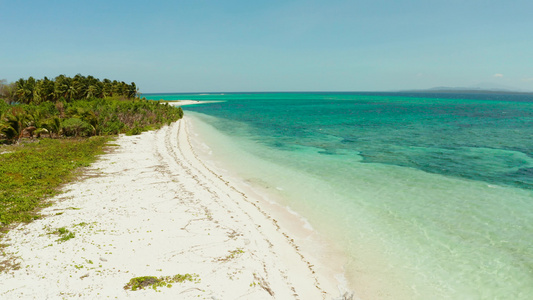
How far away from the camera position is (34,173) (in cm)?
1820

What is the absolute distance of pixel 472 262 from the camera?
37.1 feet

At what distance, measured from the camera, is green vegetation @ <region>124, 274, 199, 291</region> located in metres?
8.48

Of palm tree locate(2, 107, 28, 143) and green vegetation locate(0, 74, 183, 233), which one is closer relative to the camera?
green vegetation locate(0, 74, 183, 233)

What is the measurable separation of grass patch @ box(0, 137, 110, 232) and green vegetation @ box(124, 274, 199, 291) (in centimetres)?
716

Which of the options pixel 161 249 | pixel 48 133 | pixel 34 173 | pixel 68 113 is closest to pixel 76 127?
pixel 48 133

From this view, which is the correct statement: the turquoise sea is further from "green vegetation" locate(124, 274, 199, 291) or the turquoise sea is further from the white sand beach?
"green vegetation" locate(124, 274, 199, 291)

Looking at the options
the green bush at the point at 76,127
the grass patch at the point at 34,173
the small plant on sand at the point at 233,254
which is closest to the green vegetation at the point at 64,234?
the grass patch at the point at 34,173

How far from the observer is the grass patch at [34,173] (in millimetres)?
13222

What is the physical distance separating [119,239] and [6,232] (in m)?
4.62

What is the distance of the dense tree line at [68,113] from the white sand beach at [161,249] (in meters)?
22.0

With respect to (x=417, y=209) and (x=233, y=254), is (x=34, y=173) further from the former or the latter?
(x=417, y=209)

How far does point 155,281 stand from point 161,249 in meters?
1.99

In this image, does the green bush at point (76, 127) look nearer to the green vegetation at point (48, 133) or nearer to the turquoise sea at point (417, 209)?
the green vegetation at point (48, 133)

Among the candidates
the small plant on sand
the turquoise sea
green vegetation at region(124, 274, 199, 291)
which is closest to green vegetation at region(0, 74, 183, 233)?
green vegetation at region(124, 274, 199, 291)
